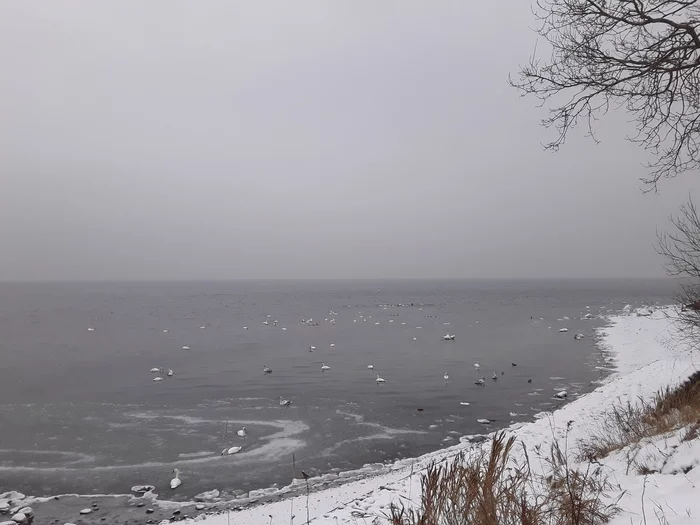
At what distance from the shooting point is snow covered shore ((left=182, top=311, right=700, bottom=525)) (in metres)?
3.30

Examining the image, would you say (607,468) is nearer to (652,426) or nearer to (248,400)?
(652,426)

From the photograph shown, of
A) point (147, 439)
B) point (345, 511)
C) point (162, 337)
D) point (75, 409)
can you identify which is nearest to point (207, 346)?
point (162, 337)

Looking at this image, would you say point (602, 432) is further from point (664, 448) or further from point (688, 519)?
point (688, 519)

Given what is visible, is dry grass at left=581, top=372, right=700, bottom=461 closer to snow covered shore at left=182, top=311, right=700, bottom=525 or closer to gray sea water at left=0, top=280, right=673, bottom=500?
snow covered shore at left=182, top=311, right=700, bottom=525

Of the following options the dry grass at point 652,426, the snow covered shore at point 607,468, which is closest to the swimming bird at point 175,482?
the snow covered shore at point 607,468

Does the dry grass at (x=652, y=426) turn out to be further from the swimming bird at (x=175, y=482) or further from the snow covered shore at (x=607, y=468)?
the swimming bird at (x=175, y=482)

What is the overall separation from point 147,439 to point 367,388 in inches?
432

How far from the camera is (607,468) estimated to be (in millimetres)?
4992

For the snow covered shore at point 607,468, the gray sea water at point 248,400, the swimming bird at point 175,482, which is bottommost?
the gray sea water at point 248,400

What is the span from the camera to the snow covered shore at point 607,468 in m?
3.30

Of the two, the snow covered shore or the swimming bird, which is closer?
the snow covered shore

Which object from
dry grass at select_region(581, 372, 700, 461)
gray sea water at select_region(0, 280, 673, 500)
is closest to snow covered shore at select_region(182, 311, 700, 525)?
dry grass at select_region(581, 372, 700, 461)

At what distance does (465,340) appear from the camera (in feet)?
128

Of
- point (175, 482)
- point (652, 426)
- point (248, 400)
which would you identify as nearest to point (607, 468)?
point (652, 426)
